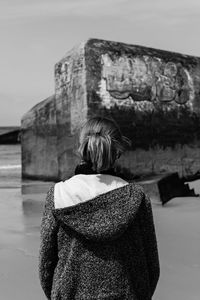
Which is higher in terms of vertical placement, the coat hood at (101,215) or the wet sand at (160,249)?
the coat hood at (101,215)

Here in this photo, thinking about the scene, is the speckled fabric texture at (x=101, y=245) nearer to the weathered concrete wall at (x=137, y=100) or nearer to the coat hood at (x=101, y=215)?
the coat hood at (x=101, y=215)

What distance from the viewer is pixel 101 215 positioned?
69.1 inches

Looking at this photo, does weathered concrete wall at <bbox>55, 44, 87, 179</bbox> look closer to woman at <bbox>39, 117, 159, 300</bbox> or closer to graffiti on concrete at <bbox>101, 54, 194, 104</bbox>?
graffiti on concrete at <bbox>101, 54, 194, 104</bbox>

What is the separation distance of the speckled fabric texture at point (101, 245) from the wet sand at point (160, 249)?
1.60m

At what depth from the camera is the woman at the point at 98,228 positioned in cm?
175

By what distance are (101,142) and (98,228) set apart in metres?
0.28

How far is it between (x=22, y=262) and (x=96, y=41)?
20.0 feet

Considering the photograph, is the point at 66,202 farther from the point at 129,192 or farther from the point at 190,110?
the point at 190,110

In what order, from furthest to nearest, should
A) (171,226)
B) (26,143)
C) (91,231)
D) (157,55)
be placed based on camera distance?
1. (26,143)
2. (157,55)
3. (171,226)
4. (91,231)

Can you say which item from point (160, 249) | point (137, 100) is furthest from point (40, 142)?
point (160, 249)

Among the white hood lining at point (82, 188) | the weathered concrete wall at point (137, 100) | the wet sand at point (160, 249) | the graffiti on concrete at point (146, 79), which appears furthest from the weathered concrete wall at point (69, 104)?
the white hood lining at point (82, 188)

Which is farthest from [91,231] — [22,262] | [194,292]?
[22,262]

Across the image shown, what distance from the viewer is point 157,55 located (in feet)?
34.0

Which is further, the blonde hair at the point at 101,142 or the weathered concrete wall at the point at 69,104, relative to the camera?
the weathered concrete wall at the point at 69,104
